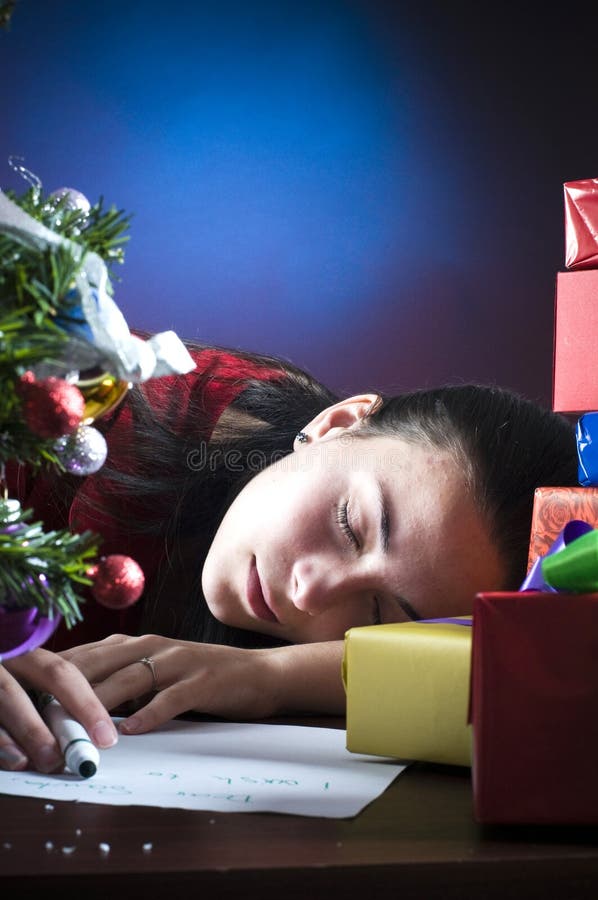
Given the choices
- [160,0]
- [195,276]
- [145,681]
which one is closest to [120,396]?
[145,681]

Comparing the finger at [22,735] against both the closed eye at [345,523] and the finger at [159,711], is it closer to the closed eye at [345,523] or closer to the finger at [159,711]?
the finger at [159,711]

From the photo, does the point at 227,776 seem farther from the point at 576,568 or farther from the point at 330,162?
the point at 330,162

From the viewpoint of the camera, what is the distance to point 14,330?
414 mm

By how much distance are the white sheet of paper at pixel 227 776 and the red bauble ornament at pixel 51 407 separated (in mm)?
231

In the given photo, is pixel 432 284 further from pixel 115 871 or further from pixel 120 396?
pixel 115 871

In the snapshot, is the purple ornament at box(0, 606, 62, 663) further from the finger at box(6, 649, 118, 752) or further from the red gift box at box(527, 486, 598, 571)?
the red gift box at box(527, 486, 598, 571)

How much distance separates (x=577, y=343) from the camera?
91cm

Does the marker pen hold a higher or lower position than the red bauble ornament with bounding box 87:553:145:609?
lower

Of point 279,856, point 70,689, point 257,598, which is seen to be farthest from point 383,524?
point 279,856

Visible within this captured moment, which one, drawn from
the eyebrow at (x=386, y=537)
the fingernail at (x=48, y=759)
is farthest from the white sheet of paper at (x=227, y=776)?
the eyebrow at (x=386, y=537)

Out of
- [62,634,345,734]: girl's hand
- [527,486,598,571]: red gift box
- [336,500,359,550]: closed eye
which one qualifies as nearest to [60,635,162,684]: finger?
[62,634,345,734]: girl's hand

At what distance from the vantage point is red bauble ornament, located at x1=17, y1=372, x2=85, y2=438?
0.39 metres

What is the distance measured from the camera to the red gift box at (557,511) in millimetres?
852

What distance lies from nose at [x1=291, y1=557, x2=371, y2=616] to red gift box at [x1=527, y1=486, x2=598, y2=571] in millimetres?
160
